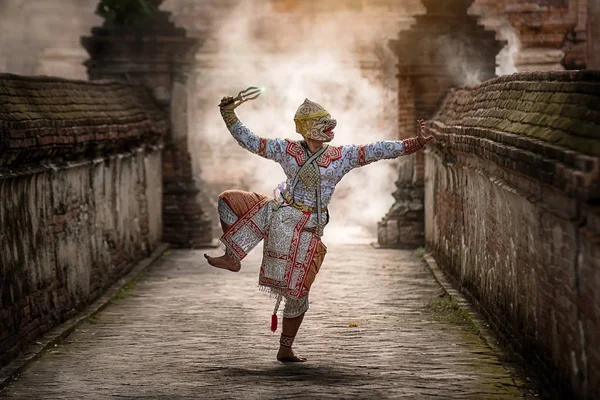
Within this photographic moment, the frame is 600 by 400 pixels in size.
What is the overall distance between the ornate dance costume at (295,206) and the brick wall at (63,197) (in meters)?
1.62

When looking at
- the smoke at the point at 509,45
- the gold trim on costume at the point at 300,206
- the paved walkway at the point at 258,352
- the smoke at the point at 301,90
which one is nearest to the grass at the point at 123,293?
the paved walkway at the point at 258,352

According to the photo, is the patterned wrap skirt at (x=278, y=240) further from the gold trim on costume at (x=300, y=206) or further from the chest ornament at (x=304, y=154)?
the chest ornament at (x=304, y=154)

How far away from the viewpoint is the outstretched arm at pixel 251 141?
8547 mm

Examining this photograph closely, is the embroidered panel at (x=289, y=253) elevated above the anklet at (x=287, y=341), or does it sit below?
above

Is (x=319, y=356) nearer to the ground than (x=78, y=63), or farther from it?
nearer to the ground

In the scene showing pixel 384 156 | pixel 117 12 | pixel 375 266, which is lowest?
pixel 375 266

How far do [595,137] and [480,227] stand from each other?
3.95 metres

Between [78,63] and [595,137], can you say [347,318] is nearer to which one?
[595,137]

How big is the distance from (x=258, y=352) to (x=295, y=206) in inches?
44.2

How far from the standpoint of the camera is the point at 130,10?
695 inches

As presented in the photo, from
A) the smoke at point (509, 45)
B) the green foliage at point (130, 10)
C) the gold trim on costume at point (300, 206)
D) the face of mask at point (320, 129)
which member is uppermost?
the green foliage at point (130, 10)

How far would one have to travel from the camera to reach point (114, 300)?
11.8 m

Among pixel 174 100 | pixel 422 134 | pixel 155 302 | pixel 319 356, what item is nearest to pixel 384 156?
pixel 422 134

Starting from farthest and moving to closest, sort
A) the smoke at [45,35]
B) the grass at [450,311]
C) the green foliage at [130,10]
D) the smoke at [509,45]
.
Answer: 1. the smoke at [45,35]
2. the smoke at [509,45]
3. the green foliage at [130,10]
4. the grass at [450,311]
